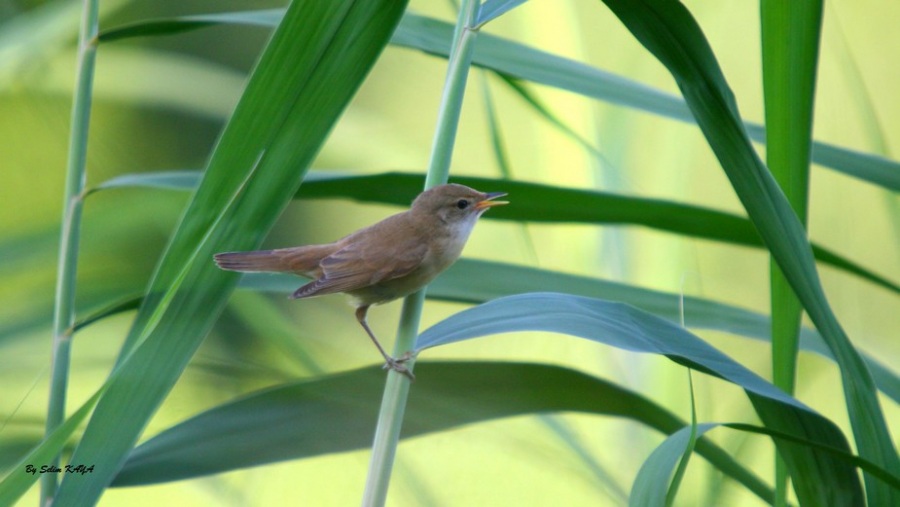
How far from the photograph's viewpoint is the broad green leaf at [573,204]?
80cm

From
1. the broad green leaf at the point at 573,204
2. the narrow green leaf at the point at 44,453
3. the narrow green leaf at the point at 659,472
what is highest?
the broad green leaf at the point at 573,204

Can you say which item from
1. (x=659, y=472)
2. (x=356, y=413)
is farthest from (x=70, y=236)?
(x=659, y=472)

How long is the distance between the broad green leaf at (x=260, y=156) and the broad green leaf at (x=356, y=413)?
0.11 m

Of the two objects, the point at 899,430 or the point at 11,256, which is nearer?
the point at 11,256

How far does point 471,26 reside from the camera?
654mm

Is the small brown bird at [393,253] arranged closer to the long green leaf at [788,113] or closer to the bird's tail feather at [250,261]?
the bird's tail feather at [250,261]

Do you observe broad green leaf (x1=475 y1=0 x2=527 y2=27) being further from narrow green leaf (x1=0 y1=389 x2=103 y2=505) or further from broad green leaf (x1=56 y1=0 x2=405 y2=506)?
narrow green leaf (x1=0 y1=389 x2=103 y2=505)

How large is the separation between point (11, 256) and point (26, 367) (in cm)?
42

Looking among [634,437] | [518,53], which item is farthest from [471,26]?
[634,437]

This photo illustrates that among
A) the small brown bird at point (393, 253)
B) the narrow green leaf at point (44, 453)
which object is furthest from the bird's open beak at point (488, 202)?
the narrow green leaf at point (44, 453)

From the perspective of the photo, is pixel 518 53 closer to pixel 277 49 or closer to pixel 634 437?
pixel 277 49

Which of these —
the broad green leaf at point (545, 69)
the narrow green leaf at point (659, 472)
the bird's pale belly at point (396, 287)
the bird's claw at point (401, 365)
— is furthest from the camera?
the bird's pale belly at point (396, 287)

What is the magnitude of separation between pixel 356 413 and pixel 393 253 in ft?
0.86

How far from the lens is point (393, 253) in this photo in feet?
3.15
